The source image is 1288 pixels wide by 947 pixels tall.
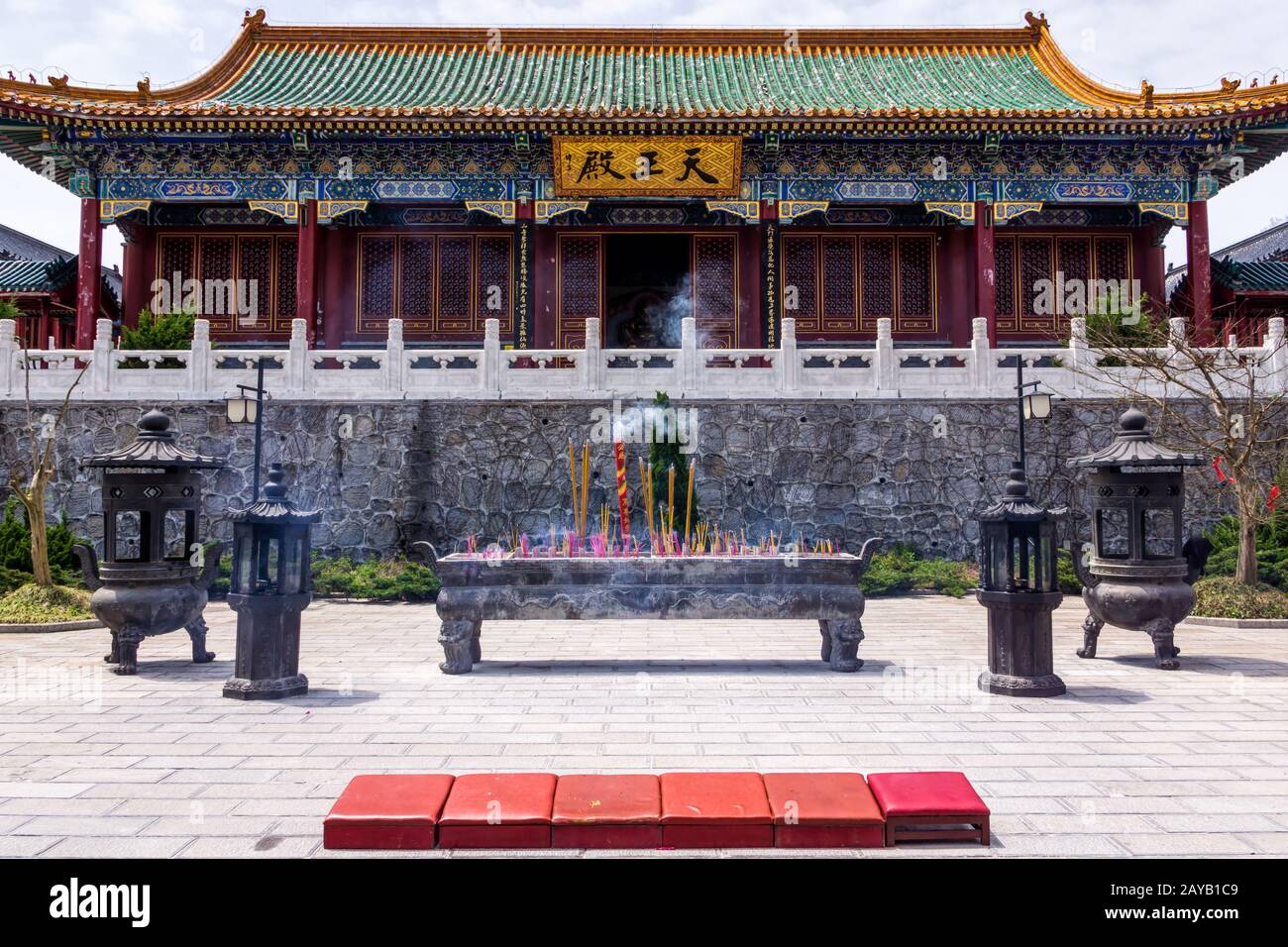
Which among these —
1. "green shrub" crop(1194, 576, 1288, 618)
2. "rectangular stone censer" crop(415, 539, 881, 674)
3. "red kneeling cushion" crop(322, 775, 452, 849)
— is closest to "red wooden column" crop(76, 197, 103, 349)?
"rectangular stone censer" crop(415, 539, 881, 674)

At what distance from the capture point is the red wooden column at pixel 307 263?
15.9 metres

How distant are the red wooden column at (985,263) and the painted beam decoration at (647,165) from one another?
181 inches

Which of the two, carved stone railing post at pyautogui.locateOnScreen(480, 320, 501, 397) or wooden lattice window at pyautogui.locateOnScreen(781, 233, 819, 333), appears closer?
carved stone railing post at pyautogui.locateOnScreen(480, 320, 501, 397)

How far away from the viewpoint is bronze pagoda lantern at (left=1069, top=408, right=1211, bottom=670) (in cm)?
717

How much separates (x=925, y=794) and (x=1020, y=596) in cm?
293

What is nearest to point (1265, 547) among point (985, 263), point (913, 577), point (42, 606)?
point (913, 577)

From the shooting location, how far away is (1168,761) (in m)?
4.55

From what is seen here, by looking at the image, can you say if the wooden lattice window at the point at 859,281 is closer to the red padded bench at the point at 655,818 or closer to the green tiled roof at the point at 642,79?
the green tiled roof at the point at 642,79

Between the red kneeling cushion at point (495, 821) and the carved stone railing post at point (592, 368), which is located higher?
the carved stone railing post at point (592, 368)

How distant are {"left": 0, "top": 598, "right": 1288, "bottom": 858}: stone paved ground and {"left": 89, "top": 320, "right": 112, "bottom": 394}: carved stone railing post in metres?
5.75

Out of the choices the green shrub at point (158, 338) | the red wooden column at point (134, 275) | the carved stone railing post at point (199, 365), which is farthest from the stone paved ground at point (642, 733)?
the red wooden column at point (134, 275)

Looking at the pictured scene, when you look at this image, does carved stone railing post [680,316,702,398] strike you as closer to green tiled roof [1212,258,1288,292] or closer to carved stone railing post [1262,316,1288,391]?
carved stone railing post [1262,316,1288,391]

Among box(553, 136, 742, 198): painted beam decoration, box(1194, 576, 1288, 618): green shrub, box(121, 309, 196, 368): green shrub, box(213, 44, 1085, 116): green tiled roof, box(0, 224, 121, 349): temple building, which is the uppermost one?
box(213, 44, 1085, 116): green tiled roof
